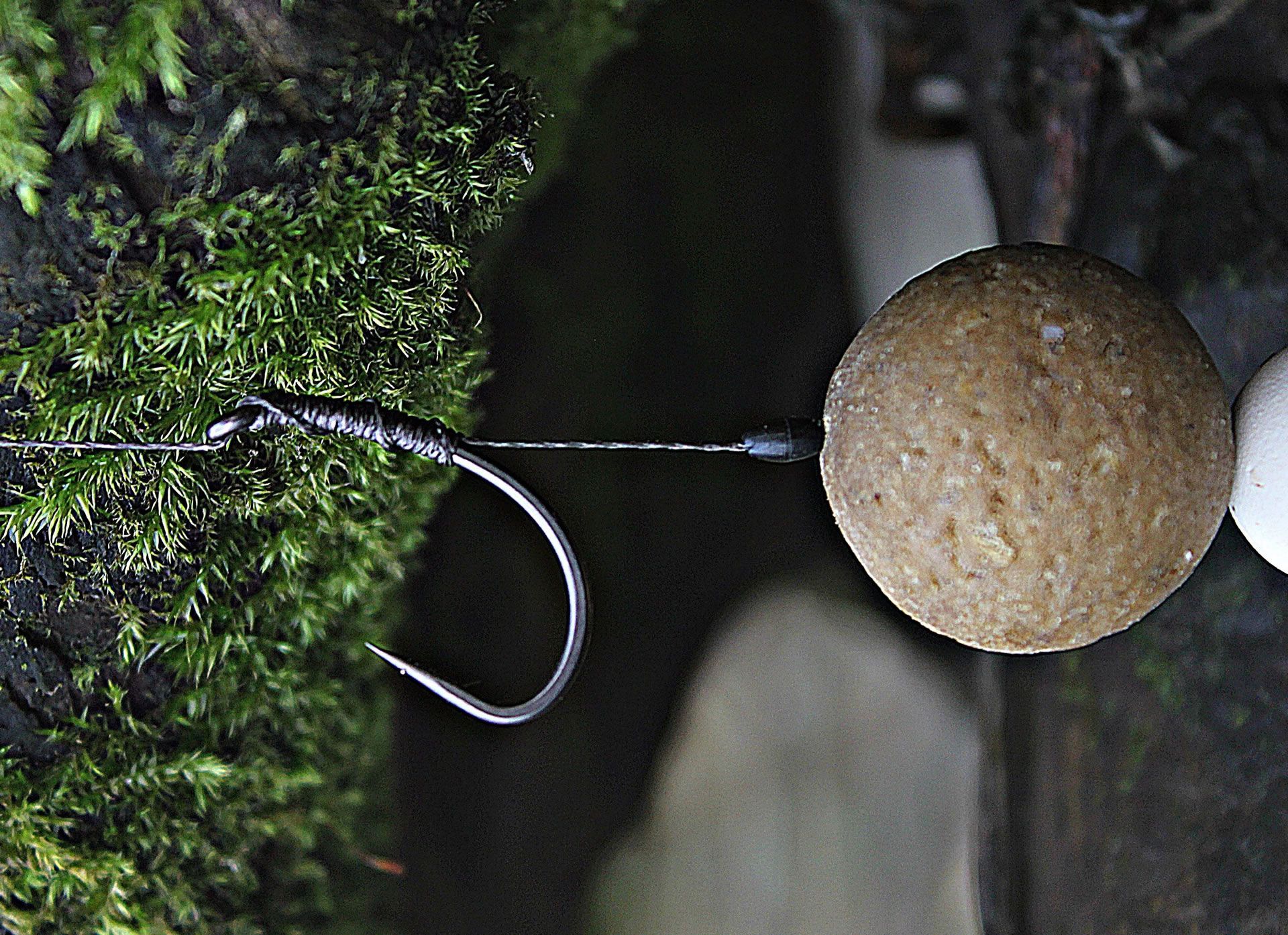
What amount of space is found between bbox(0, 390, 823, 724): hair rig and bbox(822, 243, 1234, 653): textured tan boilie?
84mm

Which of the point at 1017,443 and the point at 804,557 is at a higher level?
the point at 1017,443

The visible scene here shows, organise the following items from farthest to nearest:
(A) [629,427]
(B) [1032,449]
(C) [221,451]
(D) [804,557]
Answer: (D) [804,557]
(A) [629,427]
(C) [221,451]
(B) [1032,449]

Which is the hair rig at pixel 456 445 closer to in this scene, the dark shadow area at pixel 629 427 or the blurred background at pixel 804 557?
the blurred background at pixel 804 557

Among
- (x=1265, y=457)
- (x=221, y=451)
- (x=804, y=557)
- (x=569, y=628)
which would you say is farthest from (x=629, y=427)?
(x=1265, y=457)

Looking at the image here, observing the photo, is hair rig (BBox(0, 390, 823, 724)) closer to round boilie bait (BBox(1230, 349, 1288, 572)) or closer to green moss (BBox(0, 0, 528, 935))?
green moss (BBox(0, 0, 528, 935))

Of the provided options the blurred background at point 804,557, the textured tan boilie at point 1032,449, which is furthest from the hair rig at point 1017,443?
the blurred background at point 804,557

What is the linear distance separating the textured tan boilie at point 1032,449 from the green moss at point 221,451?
443mm

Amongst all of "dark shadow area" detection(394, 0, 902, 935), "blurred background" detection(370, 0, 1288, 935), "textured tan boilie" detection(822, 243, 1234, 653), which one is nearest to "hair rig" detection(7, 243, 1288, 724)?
"textured tan boilie" detection(822, 243, 1234, 653)

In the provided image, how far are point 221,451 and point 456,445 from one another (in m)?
0.24

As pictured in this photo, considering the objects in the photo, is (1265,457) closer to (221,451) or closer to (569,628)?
(569,628)

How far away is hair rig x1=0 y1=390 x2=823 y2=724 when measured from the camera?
0.90 metres

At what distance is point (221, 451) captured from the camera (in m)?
0.99

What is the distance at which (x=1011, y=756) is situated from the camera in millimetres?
1596

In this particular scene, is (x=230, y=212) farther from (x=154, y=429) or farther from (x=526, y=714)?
→ (x=526, y=714)
